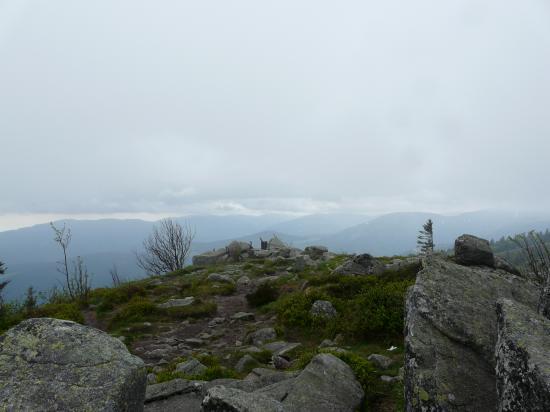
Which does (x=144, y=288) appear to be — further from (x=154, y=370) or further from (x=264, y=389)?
(x=264, y=389)

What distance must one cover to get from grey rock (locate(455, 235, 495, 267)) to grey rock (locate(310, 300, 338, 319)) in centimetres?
530

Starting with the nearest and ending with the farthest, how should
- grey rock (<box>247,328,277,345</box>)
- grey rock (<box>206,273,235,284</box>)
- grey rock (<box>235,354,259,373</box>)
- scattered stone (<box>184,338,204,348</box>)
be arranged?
grey rock (<box>235,354,259,373</box>), grey rock (<box>247,328,277,345</box>), scattered stone (<box>184,338,204,348</box>), grey rock (<box>206,273,235,284</box>)

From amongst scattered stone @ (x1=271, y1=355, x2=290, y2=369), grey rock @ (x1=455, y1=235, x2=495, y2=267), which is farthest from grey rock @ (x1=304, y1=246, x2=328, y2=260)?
scattered stone @ (x1=271, y1=355, x2=290, y2=369)

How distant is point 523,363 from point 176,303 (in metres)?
19.9

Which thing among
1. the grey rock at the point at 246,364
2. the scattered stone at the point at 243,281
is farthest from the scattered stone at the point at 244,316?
the scattered stone at the point at 243,281

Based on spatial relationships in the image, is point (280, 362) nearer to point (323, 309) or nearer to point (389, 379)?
point (389, 379)

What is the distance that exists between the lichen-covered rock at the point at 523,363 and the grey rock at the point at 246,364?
27.5 feet

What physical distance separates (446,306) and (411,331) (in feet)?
3.41

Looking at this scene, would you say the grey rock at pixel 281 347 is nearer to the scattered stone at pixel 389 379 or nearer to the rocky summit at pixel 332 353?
the rocky summit at pixel 332 353

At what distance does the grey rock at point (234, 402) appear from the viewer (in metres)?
5.95

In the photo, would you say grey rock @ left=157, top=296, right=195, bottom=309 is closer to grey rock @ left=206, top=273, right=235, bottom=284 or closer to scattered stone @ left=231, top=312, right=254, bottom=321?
scattered stone @ left=231, top=312, right=254, bottom=321

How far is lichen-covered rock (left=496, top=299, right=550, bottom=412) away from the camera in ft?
14.9

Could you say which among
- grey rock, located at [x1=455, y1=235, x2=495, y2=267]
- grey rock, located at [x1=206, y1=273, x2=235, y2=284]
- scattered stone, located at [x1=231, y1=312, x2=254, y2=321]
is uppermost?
grey rock, located at [x1=455, y1=235, x2=495, y2=267]

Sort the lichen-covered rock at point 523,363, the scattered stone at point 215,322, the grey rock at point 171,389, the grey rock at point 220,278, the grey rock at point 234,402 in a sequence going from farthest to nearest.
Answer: the grey rock at point 220,278 < the scattered stone at point 215,322 < the grey rock at point 171,389 < the grey rock at point 234,402 < the lichen-covered rock at point 523,363
